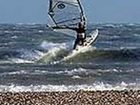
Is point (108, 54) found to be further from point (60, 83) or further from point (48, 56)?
point (60, 83)

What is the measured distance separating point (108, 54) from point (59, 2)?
248 inches

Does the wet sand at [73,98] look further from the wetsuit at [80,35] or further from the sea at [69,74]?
the wetsuit at [80,35]

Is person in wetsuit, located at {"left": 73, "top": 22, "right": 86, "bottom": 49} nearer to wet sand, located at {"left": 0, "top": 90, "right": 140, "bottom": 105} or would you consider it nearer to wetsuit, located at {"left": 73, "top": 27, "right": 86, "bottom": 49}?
wetsuit, located at {"left": 73, "top": 27, "right": 86, "bottom": 49}

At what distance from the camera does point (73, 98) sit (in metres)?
17.8

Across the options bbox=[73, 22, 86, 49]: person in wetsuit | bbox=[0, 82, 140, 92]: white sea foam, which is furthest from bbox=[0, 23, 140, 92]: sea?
bbox=[73, 22, 86, 49]: person in wetsuit

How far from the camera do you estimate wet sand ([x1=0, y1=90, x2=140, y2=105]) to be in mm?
17062

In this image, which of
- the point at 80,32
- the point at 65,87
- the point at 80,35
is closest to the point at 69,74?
the point at 65,87

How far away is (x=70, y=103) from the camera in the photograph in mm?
17031

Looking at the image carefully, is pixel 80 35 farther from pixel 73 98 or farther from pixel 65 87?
pixel 73 98

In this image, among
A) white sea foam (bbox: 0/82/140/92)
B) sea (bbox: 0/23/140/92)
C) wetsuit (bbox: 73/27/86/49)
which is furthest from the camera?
wetsuit (bbox: 73/27/86/49)

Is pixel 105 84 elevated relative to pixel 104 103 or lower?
lower

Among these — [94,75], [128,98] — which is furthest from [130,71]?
[128,98]

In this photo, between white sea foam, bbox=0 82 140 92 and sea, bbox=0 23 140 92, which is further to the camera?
sea, bbox=0 23 140 92

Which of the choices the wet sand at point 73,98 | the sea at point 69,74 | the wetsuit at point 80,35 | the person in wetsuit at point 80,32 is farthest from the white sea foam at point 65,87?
the wetsuit at point 80,35
